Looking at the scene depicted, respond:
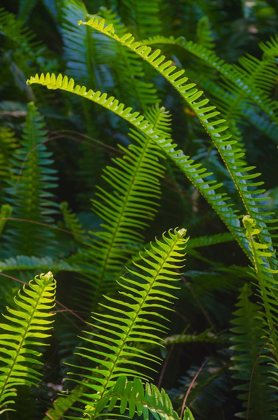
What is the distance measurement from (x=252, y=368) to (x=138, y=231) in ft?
1.52

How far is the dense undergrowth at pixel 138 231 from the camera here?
60 cm

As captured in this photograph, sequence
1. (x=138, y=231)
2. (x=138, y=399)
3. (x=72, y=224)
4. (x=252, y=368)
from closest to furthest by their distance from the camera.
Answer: (x=138, y=399)
(x=252, y=368)
(x=72, y=224)
(x=138, y=231)

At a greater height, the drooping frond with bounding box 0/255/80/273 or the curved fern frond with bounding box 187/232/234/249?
the curved fern frond with bounding box 187/232/234/249

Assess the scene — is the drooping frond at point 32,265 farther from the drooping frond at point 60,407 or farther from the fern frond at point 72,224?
the drooping frond at point 60,407

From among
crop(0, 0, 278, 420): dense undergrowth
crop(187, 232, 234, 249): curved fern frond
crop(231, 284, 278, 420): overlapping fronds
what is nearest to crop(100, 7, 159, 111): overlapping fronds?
crop(0, 0, 278, 420): dense undergrowth

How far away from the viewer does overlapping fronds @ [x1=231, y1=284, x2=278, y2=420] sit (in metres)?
0.77

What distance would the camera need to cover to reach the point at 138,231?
115 cm

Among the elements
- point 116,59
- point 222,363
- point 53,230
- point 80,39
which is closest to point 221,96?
point 116,59

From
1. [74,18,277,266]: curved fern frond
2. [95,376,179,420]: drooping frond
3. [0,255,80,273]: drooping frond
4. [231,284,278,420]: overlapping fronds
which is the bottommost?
[231,284,278,420]: overlapping fronds

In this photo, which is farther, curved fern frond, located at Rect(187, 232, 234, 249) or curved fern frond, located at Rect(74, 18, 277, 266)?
curved fern frond, located at Rect(187, 232, 234, 249)

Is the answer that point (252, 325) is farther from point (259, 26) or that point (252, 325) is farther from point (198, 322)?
point (259, 26)

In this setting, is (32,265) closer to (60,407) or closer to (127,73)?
(60,407)

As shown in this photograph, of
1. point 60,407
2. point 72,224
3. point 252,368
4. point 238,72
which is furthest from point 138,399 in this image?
point 238,72

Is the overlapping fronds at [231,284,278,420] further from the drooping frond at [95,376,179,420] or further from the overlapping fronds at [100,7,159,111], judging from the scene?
the overlapping fronds at [100,7,159,111]
